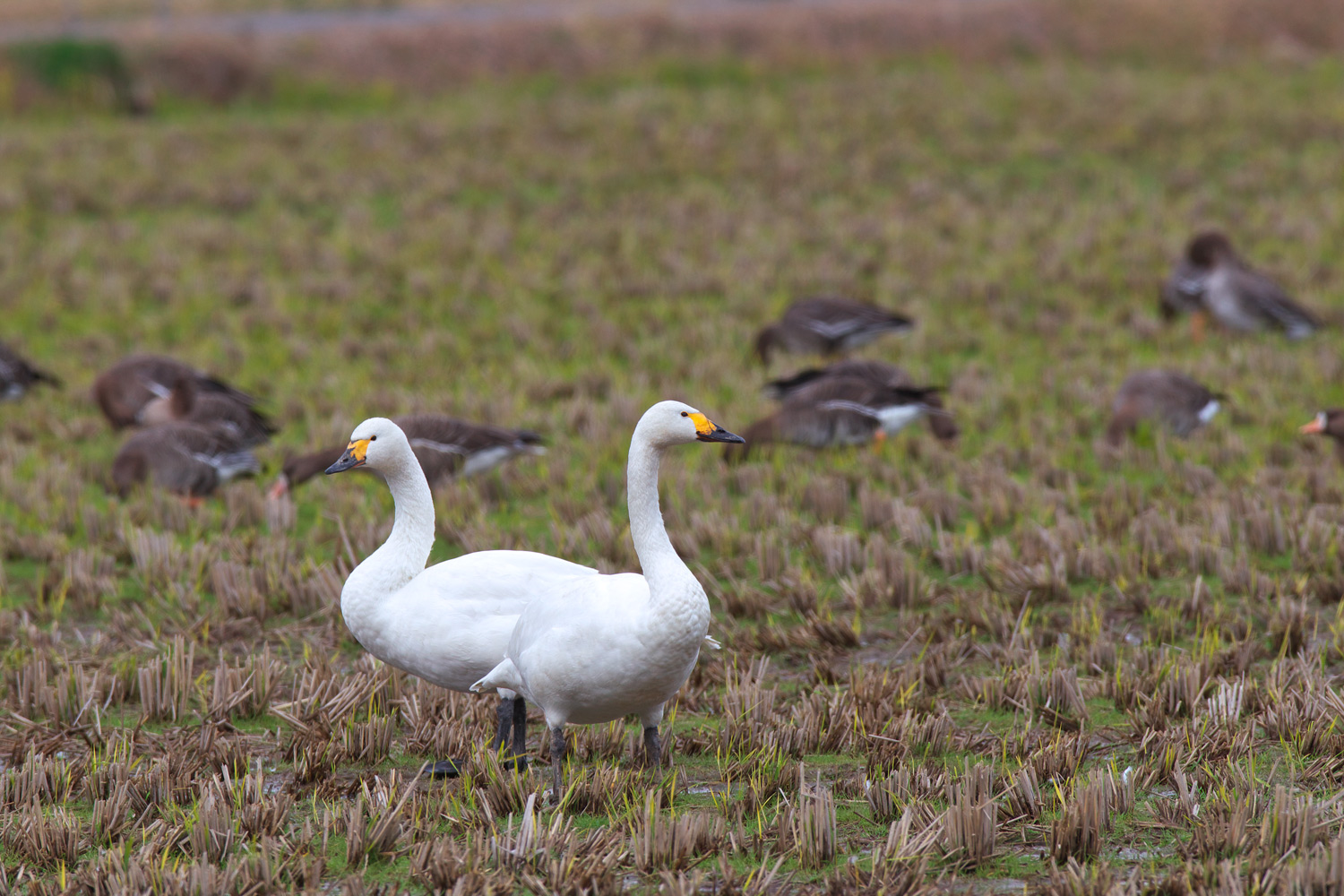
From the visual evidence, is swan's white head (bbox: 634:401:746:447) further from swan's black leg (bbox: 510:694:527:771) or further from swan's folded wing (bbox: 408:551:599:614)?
swan's black leg (bbox: 510:694:527:771)

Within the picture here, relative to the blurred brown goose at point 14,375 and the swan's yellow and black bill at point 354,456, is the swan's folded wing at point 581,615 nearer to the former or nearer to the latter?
the swan's yellow and black bill at point 354,456

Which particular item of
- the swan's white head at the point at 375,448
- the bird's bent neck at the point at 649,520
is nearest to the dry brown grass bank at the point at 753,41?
the swan's white head at the point at 375,448

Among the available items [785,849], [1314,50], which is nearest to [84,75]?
[785,849]

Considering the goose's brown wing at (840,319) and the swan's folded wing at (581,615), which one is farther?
the goose's brown wing at (840,319)

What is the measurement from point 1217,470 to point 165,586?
630 cm

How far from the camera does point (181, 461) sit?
881cm

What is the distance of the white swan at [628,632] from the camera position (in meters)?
4.40

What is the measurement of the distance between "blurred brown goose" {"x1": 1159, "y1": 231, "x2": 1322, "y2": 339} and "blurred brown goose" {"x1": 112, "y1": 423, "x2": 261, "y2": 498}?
8.46 meters

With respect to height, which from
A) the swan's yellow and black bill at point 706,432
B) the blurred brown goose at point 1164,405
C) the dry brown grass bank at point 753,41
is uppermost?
the dry brown grass bank at point 753,41

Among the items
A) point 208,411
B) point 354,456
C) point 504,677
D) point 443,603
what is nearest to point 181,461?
point 208,411

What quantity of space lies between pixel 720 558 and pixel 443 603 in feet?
8.52

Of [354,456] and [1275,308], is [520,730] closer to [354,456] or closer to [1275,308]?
[354,456]

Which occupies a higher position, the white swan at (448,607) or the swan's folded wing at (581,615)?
the swan's folded wing at (581,615)

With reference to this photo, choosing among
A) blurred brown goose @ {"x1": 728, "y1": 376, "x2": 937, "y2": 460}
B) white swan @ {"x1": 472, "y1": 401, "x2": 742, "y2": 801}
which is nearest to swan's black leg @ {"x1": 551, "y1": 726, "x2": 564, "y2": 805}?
white swan @ {"x1": 472, "y1": 401, "x2": 742, "y2": 801}
